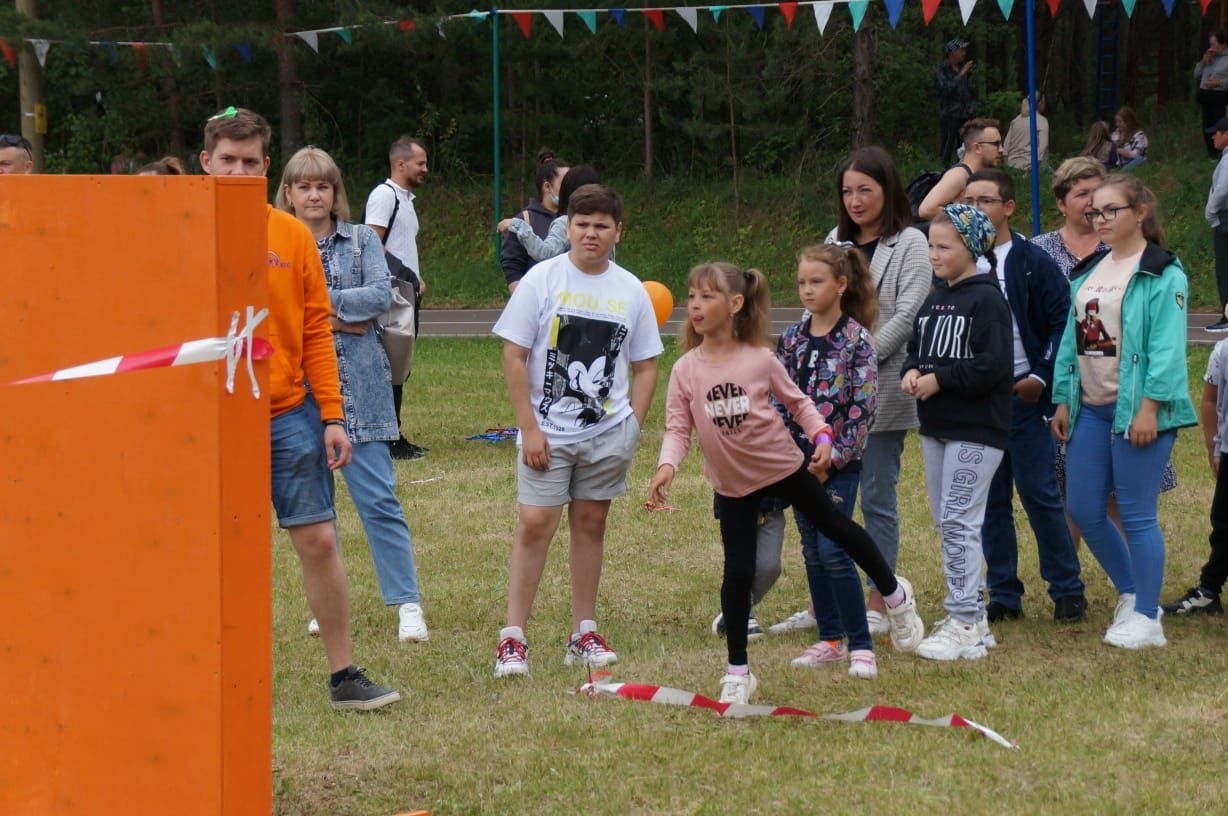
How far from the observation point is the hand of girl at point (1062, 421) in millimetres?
6055

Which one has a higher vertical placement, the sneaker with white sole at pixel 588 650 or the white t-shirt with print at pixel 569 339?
the white t-shirt with print at pixel 569 339

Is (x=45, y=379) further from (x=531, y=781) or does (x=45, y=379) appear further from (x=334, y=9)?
(x=334, y=9)

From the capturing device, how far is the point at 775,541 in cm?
605

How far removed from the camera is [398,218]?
9.85 metres

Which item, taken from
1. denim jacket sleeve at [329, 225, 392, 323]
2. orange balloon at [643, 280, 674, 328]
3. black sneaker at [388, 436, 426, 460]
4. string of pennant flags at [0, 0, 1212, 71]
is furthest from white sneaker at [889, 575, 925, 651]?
string of pennant flags at [0, 0, 1212, 71]

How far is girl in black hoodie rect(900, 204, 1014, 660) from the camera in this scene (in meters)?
5.67

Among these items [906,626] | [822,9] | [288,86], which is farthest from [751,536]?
[288,86]

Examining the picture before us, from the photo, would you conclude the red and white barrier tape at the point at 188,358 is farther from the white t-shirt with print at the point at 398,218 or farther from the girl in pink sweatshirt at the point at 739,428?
the white t-shirt with print at the point at 398,218

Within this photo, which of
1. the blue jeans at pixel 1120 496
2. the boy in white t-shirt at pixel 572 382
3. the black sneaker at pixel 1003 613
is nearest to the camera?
the boy in white t-shirt at pixel 572 382

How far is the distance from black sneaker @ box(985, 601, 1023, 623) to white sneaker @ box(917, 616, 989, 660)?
621 mm

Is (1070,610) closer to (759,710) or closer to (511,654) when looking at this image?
(759,710)

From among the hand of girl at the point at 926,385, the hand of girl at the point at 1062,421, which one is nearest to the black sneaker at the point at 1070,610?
the hand of girl at the point at 1062,421

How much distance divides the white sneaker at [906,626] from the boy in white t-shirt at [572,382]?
1.06 m

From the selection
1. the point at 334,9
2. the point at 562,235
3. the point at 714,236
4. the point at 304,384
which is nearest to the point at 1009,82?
the point at 714,236
